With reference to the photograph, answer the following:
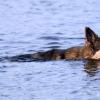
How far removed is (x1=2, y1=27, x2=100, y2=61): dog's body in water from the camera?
1596 centimetres

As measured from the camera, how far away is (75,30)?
2058 cm

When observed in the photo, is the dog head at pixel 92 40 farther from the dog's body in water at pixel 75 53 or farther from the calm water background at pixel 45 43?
the calm water background at pixel 45 43

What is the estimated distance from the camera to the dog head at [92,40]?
1587cm

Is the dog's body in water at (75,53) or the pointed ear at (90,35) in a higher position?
the pointed ear at (90,35)

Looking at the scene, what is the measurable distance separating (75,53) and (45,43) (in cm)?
259

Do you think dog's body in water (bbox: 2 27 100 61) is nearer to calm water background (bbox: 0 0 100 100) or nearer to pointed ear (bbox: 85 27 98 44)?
pointed ear (bbox: 85 27 98 44)

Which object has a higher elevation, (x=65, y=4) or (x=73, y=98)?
(x=65, y=4)

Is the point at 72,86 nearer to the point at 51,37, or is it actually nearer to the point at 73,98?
the point at 73,98

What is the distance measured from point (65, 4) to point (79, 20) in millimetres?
3694

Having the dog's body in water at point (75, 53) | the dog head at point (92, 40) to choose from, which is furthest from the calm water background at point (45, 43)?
the dog head at point (92, 40)

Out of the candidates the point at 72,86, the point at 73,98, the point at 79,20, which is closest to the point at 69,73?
the point at 72,86

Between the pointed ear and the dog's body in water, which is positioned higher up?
the pointed ear

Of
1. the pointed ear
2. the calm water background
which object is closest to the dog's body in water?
the pointed ear

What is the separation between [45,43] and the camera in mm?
18828
